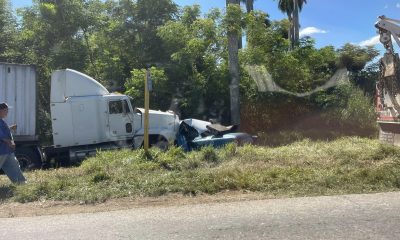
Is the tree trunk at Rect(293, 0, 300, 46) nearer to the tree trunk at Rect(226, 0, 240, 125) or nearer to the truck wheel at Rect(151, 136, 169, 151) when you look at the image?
the tree trunk at Rect(226, 0, 240, 125)

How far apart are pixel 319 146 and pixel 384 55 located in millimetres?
2981

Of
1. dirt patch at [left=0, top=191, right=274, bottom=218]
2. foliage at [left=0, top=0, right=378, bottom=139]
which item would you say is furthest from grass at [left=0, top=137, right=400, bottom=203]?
foliage at [left=0, top=0, right=378, bottom=139]

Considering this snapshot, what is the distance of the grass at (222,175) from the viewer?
9023mm

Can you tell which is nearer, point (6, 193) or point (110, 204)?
point (110, 204)

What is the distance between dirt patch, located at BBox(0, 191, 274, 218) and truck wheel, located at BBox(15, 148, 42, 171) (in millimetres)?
6606

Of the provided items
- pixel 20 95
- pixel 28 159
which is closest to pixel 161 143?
pixel 28 159

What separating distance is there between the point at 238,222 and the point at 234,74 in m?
14.5

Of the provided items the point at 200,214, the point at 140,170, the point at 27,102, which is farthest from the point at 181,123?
the point at 200,214

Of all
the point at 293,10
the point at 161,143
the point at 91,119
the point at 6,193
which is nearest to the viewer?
the point at 6,193

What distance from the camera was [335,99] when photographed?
2273 cm

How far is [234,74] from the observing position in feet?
68.8

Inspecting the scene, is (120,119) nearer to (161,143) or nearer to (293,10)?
(161,143)

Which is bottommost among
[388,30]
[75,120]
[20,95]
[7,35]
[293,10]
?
[75,120]

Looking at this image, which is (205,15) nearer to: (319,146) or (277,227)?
(319,146)
